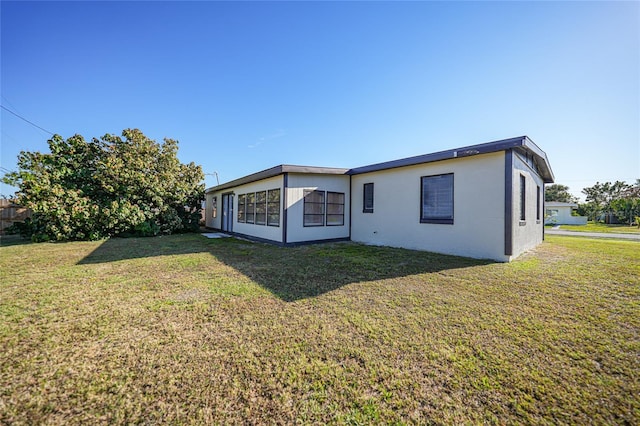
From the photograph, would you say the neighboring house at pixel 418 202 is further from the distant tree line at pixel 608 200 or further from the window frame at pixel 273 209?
the distant tree line at pixel 608 200

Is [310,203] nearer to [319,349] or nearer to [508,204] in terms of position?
[508,204]

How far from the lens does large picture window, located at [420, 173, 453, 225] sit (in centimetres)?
721

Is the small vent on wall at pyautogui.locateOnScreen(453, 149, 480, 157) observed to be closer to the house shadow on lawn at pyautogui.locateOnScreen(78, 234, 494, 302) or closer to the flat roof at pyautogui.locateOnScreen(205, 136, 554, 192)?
the flat roof at pyautogui.locateOnScreen(205, 136, 554, 192)

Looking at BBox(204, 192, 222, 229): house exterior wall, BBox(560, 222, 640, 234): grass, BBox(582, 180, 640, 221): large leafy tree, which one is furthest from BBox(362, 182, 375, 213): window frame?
BBox(582, 180, 640, 221): large leafy tree

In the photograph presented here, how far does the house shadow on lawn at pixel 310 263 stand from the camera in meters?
4.50

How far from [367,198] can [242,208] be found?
6.04 meters

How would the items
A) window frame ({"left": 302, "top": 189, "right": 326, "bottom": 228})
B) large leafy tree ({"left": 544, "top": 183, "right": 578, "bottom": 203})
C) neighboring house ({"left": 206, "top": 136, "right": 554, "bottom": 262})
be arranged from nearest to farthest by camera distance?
neighboring house ({"left": 206, "top": 136, "right": 554, "bottom": 262})
window frame ({"left": 302, "top": 189, "right": 326, "bottom": 228})
large leafy tree ({"left": 544, "top": 183, "right": 578, "bottom": 203})

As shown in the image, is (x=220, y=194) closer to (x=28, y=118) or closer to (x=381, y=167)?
(x=381, y=167)

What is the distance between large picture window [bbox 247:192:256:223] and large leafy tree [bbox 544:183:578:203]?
180 ft

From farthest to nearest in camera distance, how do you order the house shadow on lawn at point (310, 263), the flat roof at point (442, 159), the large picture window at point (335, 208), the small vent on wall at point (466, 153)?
the large picture window at point (335, 208)
the small vent on wall at point (466, 153)
the flat roof at point (442, 159)
the house shadow on lawn at point (310, 263)

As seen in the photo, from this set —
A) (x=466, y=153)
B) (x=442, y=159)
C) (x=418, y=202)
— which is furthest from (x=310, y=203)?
(x=466, y=153)

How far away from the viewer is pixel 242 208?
39.3 ft

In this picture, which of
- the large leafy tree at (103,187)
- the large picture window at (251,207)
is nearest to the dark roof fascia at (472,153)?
the large picture window at (251,207)

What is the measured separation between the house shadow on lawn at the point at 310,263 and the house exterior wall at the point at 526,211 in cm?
134
